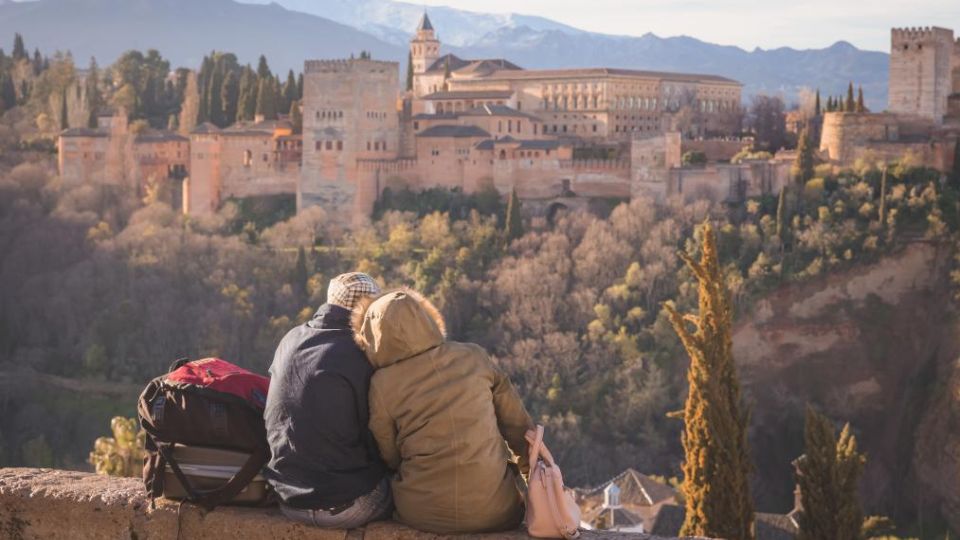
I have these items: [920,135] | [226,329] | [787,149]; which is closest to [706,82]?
[787,149]

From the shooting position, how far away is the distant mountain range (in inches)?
4646

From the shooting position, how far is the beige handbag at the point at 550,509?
5312 millimetres

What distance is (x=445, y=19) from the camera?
480ft

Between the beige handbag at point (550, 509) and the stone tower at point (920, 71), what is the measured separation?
118 feet

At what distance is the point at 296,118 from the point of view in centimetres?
4438

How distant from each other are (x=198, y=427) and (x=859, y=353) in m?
31.3

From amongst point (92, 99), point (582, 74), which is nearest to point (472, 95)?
point (582, 74)

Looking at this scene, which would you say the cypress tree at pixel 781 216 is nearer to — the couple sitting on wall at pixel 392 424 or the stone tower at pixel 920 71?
the stone tower at pixel 920 71

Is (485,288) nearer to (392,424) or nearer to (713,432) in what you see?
(713,432)

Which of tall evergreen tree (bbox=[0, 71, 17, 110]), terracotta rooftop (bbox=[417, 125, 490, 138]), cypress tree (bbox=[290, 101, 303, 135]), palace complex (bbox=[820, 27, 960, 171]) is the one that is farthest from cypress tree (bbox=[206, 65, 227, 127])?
palace complex (bbox=[820, 27, 960, 171])

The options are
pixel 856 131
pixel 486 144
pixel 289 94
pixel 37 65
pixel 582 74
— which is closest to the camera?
pixel 856 131

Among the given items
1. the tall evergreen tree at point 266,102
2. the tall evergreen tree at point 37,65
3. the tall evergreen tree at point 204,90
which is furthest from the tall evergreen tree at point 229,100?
the tall evergreen tree at point 37,65

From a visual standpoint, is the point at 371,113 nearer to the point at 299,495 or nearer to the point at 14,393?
the point at 14,393

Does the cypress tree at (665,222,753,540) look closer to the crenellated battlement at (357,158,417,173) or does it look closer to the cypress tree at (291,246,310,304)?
the cypress tree at (291,246,310,304)
